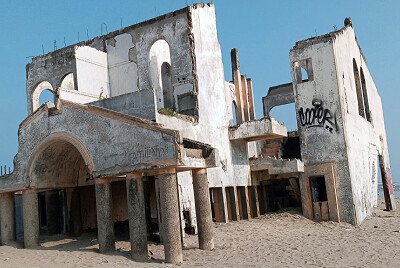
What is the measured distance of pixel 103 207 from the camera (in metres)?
14.1

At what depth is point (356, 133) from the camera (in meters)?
24.1

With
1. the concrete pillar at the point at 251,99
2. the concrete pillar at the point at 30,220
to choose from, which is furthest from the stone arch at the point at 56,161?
the concrete pillar at the point at 251,99

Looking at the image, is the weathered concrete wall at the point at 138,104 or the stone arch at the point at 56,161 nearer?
the stone arch at the point at 56,161

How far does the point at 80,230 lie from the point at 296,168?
32.2 feet

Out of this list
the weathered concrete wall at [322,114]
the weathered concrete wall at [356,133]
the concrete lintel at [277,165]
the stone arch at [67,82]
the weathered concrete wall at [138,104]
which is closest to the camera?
the weathered concrete wall at [138,104]

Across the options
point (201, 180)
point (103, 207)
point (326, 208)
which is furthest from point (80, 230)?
point (326, 208)

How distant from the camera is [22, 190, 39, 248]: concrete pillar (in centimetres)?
1583

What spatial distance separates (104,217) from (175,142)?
10.8 feet

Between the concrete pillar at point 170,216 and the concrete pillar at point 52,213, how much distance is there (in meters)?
8.31

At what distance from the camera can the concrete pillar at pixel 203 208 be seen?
587 inches

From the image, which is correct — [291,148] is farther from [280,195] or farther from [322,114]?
[322,114]

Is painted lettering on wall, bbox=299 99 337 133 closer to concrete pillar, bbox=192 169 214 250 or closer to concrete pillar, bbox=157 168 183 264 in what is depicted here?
concrete pillar, bbox=192 169 214 250

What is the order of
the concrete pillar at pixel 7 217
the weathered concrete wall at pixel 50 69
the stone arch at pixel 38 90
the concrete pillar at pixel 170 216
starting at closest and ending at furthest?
the concrete pillar at pixel 170 216 → the concrete pillar at pixel 7 217 → the weathered concrete wall at pixel 50 69 → the stone arch at pixel 38 90

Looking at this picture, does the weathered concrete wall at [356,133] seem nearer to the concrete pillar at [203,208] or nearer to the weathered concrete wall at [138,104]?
the concrete pillar at [203,208]
